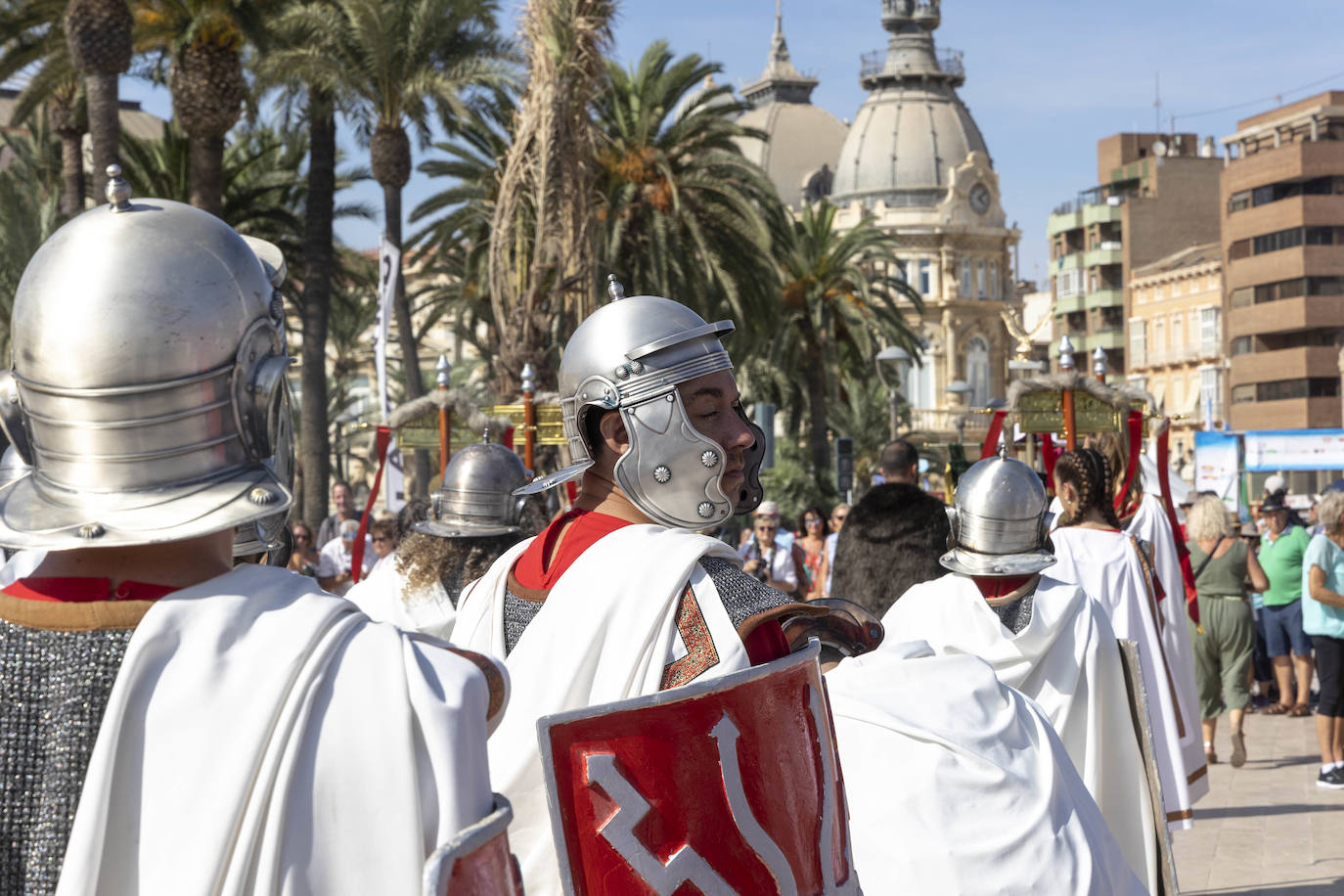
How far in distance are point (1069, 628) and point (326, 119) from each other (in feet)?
60.2

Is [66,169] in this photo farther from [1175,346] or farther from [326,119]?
[1175,346]

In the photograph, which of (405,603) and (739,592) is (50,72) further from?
(739,592)

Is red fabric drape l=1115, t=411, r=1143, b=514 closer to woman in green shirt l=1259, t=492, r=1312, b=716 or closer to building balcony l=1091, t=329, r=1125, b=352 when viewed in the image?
→ woman in green shirt l=1259, t=492, r=1312, b=716

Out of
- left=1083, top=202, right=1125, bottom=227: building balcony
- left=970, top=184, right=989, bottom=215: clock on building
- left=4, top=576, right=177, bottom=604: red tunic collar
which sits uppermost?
left=970, top=184, right=989, bottom=215: clock on building

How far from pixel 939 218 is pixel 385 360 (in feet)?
257

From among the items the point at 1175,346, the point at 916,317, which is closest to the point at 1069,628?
the point at 1175,346

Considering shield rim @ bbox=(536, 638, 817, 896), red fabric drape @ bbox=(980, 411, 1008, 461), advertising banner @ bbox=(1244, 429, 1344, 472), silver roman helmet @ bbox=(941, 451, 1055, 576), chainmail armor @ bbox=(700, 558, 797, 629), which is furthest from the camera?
advertising banner @ bbox=(1244, 429, 1344, 472)

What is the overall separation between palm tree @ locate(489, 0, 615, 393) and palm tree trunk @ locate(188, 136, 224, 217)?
6731 millimetres

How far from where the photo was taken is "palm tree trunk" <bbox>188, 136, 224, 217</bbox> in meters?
19.9

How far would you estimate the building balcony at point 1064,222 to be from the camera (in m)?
88.7

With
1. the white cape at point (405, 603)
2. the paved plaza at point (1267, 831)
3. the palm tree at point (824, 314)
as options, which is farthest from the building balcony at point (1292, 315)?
the white cape at point (405, 603)

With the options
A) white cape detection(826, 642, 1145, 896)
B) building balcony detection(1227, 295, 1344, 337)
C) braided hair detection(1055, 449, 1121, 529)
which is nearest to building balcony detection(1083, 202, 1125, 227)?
building balcony detection(1227, 295, 1344, 337)

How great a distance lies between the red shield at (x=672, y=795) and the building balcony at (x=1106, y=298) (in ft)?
285

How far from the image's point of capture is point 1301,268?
65688 millimetres
